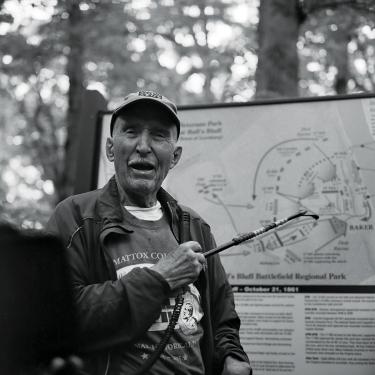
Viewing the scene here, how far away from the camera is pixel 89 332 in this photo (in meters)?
2.49

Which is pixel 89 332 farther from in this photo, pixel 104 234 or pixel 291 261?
pixel 291 261

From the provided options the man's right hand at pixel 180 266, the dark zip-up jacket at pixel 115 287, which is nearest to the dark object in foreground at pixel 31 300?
the dark zip-up jacket at pixel 115 287

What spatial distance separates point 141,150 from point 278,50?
364cm

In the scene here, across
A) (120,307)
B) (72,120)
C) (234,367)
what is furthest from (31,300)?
(72,120)

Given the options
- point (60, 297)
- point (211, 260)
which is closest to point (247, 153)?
point (211, 260)

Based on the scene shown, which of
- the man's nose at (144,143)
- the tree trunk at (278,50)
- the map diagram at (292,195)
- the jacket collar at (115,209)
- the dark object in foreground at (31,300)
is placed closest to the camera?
the dark object in foreground at (31,300)

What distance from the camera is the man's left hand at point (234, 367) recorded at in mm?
2896

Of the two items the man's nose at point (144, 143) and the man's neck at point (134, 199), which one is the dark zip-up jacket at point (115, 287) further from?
the man's nose at point (144, 143)

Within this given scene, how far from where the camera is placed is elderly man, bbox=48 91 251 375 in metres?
2.54

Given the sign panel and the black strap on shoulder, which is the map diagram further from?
the black strap on shoulder

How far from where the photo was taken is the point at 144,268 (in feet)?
8.50

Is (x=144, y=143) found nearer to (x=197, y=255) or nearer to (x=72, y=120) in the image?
(x=197, y=255)

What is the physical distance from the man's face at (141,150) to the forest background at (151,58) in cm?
221

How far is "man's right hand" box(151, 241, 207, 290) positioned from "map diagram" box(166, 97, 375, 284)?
1.82 meters
